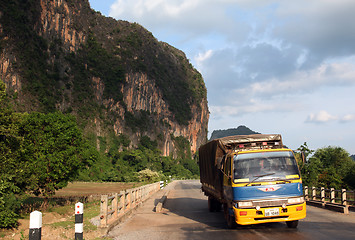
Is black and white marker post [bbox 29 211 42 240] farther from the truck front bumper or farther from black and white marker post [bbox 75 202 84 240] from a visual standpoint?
the truck front bumper

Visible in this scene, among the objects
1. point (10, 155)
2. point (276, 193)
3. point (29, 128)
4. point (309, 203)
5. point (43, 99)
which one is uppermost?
point (43, 99)

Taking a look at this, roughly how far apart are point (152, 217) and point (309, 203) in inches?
403

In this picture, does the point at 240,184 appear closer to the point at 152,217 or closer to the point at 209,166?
the point at 209,166

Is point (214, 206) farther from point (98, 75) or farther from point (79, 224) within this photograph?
point (98, 75)

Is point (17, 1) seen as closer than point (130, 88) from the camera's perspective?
Yes

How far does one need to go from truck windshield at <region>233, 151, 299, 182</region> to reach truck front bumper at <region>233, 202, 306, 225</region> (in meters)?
0.87

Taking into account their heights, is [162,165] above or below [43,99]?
below

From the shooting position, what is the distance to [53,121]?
2595cm

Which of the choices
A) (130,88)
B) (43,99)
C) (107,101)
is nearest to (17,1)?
(43,99)

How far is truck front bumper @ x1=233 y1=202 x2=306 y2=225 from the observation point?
34.9ft

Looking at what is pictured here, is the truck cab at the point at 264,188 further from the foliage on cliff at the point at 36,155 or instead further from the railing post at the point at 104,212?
the foliage on cliff at the point at 36,155

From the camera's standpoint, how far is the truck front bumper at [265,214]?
1065 cm

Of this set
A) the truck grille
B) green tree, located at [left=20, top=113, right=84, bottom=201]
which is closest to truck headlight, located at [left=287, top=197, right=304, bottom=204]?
the truck grille

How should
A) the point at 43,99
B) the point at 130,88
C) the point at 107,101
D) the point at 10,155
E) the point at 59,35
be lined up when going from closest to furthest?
the point at 10,155, the point at 43,99, the point at 59,35, the point at 107,101, the point at 130,88
